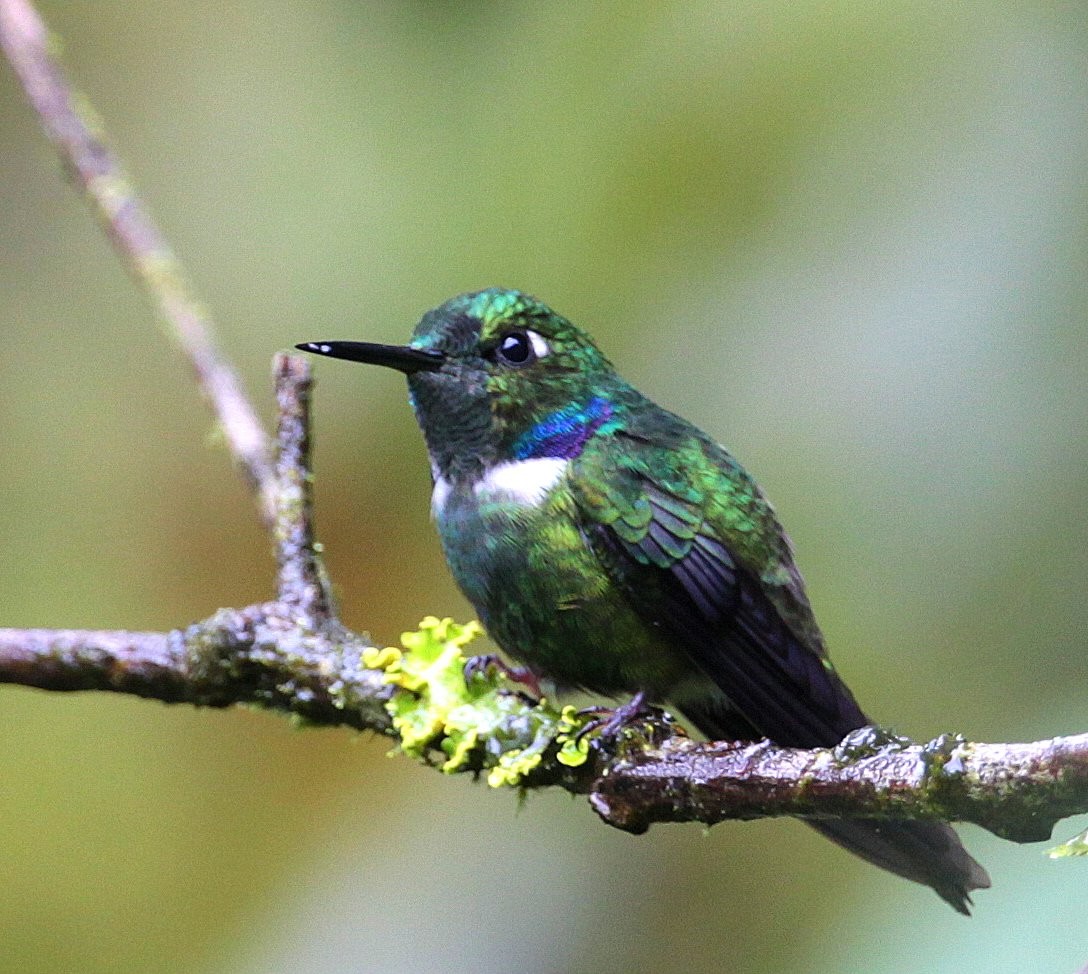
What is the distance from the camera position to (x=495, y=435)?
1955 millimetres

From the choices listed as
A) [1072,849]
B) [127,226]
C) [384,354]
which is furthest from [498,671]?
[127,226]

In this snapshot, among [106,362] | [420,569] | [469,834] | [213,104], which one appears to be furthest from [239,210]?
[469,834]

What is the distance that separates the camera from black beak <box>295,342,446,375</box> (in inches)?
69.2

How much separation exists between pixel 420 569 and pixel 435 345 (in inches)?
50.0

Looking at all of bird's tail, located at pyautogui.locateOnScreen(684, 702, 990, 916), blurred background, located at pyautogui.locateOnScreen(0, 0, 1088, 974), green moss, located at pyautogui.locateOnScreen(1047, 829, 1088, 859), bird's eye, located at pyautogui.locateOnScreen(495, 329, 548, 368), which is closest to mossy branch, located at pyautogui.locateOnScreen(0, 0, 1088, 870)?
green moss, located at pyautogui.locateOnScreen(1047, 829, 1088, 859)

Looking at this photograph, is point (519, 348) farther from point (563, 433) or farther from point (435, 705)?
point (435, 705)

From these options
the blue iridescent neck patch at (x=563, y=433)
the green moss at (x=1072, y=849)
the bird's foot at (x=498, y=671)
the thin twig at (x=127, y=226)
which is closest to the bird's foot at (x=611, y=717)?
the bird's foot at (x=498, y=671)

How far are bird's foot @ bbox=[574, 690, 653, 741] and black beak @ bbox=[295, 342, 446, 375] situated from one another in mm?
596

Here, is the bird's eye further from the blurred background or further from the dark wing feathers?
the blurred background

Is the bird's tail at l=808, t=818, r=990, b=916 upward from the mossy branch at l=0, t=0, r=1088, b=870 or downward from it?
downward

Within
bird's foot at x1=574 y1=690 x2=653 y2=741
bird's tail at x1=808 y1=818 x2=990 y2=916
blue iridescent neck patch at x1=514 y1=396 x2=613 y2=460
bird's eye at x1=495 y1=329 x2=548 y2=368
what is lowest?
bird's tail at x1=808 y1=818 x2=990 y2=916

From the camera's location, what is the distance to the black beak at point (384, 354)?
5.76 feet

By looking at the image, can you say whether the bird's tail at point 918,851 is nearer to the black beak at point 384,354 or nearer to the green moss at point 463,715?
the green moss at point 463,715

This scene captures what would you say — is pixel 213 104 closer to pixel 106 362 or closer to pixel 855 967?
pixel 106 362
